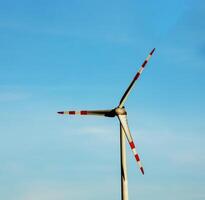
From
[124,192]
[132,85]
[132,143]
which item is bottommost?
[124,192]

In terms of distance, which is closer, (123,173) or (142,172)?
(142,172)

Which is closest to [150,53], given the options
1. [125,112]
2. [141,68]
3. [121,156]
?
[141,68]

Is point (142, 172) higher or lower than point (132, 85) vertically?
lower

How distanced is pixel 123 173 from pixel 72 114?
11988 millimetres

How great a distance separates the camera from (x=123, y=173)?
97250mm

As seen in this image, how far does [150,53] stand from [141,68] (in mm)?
2730

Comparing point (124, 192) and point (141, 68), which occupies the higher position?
point (141, 68)

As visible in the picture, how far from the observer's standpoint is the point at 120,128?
98.6 m

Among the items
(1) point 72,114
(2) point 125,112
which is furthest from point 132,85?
(1) point 72,114

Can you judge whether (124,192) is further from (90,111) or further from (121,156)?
(90,111)

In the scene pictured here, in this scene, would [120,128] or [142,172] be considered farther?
[120,128]

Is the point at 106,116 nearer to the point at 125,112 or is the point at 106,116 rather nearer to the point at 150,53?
the point at 125,112

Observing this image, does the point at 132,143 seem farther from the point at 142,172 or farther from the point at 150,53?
the point at 150,53

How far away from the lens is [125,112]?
3851 inches
